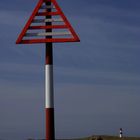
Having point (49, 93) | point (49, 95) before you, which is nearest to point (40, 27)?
point (49, 93)

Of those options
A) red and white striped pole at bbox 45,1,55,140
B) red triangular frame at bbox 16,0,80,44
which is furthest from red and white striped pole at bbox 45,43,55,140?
red triangular frame at bbox 16,0,80,44

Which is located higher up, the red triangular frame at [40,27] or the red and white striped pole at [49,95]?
the red triangular frame at [40,27]

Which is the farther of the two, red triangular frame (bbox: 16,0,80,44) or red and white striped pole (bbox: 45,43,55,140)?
red and white striped pole (bbox: 45,43,55,140)

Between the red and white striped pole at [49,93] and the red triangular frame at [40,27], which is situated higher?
the red triangular frame at [40,27]

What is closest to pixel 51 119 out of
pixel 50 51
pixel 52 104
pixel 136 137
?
pixel 52 104

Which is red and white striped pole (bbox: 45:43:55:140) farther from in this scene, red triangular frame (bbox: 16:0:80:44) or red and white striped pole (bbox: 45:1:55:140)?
red triangular frame (bbox: 16:0:80:44)

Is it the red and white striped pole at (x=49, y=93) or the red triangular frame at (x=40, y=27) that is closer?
the red triangular frame at (x=40, y=27)

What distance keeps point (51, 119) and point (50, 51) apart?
4.07 m

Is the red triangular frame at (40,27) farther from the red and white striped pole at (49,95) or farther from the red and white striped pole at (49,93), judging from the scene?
the red and white striped pole at (49,95)

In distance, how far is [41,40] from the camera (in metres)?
37.4

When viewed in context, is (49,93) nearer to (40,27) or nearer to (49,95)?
(49,95)

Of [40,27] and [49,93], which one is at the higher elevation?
[40,27]

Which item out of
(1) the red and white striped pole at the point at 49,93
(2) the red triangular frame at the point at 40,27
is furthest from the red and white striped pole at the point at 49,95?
(2) the red triangular frame at the point at 40,27

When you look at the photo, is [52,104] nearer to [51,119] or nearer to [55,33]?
[51,119]
